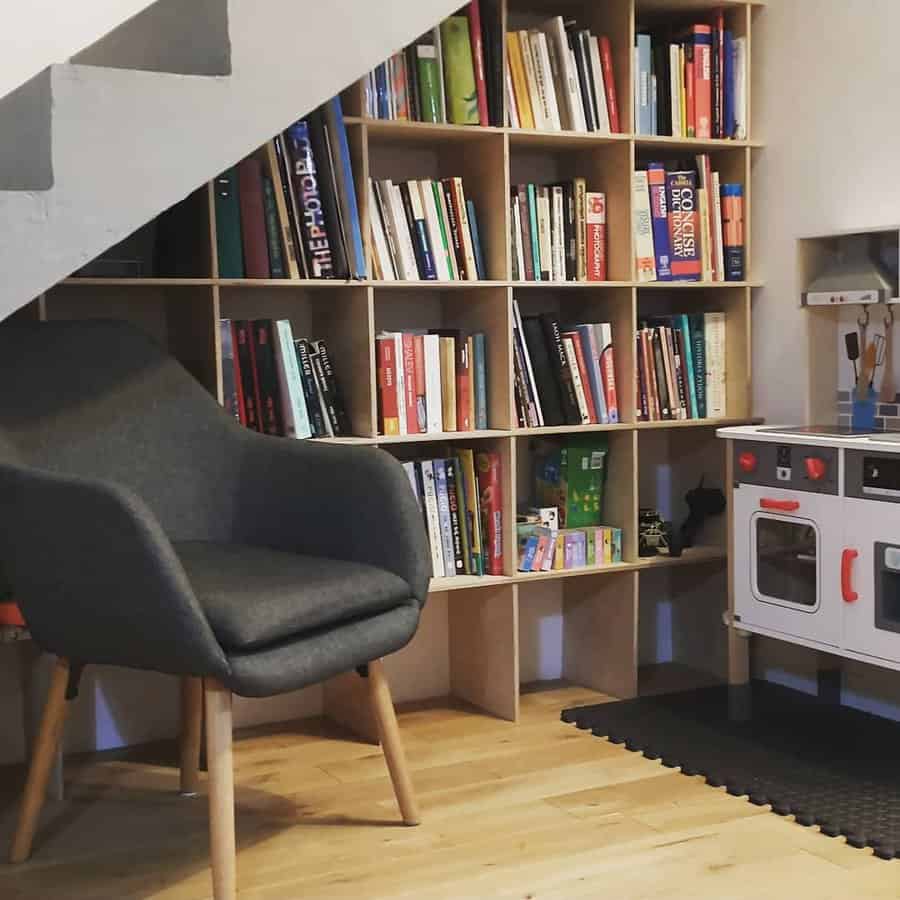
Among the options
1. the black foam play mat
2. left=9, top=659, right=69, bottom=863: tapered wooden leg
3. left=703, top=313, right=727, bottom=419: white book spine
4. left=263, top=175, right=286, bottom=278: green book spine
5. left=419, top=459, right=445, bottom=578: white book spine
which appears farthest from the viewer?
left=703, top=313, right=727, bottom=419: white book spine

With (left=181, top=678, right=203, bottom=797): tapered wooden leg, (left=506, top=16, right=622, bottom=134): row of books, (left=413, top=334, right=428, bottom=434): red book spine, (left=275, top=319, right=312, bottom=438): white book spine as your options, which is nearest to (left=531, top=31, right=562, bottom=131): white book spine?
(left=506, top=16, right=622, bottom=134): row of books

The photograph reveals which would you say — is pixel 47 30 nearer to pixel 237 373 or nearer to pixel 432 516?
pixel 237 373

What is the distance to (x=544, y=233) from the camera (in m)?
3.38

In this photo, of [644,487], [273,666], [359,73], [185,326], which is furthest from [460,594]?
[359,73]

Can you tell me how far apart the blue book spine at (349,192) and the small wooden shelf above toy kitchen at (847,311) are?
1149 mm

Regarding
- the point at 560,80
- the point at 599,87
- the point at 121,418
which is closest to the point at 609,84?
the point at 599,87

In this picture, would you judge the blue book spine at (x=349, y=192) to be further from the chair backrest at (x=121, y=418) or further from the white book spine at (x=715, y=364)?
the white book spine at (x=715, y=364)

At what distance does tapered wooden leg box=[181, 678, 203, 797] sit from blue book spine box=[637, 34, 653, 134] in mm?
1850

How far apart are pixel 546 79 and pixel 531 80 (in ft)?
0.14

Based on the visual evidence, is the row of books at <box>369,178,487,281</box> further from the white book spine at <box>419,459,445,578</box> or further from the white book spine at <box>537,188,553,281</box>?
the white book spine at <box>419,459,445,578</box>

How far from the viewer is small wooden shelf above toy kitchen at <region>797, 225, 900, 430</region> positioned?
3184 millimetres

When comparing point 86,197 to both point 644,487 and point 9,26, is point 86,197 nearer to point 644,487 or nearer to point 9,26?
point 9,26

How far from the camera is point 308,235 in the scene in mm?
3082

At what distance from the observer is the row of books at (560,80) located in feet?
10.9
